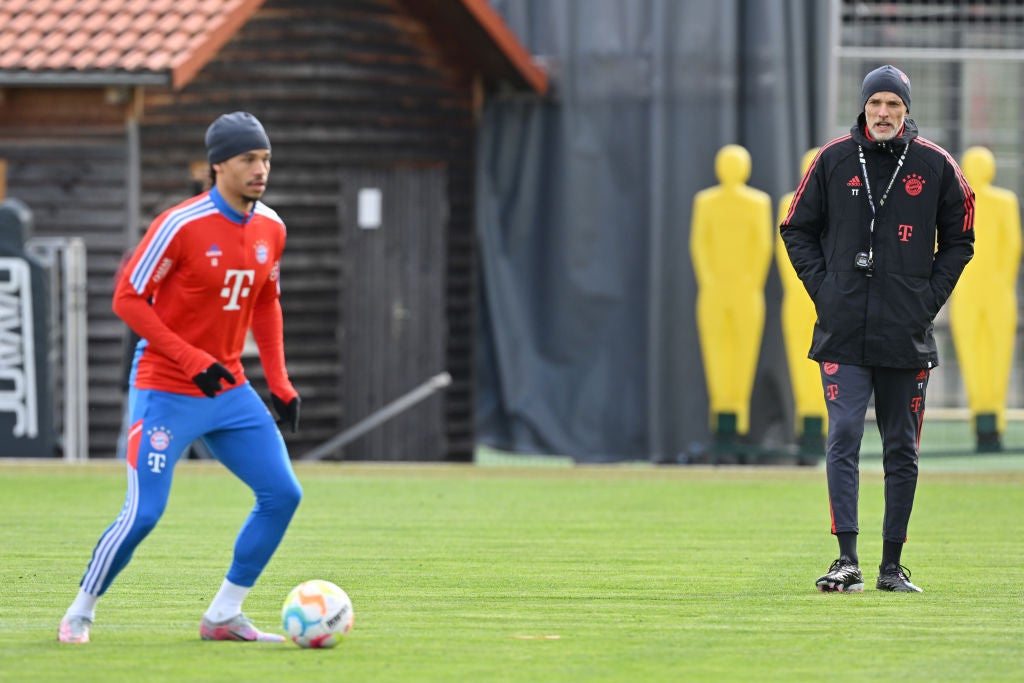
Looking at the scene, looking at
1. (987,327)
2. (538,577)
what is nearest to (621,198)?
(987,327)

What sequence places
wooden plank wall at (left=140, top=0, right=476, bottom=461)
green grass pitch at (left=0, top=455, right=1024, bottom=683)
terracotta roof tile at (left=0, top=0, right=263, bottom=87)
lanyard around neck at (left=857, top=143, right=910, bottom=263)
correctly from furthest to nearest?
wooden plank wall at (left=140, top=0, right=476, bottom=461) → terracotta roof tile at (left=0, top=0, right=263, bottom=87) → lanyard around neck at (left=857, top=143, right=910, bottom=263) → green grass pitch at (left=0, top=455, right=1024, bottom=683)

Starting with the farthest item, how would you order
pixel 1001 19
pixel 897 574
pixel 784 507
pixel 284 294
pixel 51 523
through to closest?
1. pixel 1001 19
2. pixel 284 294
3. pixel 784 507
4. pixel 51 523
5. pixel 897 574

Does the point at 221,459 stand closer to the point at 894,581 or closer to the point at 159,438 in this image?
the point at 159,438

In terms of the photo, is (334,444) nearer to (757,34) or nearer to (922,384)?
(757,34)

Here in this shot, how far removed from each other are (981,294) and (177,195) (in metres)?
5.80

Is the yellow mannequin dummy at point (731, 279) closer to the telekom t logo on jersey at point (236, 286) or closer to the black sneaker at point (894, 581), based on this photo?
the black sneaker at point (894, 581)

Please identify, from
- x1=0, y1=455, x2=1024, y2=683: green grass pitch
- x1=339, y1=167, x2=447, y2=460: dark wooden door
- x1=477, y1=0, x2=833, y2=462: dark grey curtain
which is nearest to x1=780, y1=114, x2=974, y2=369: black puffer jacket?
x1=0, y1=455, x2=1024, y2=683: green grass pitch

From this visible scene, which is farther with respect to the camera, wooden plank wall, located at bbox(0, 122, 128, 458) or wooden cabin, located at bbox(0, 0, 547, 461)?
wooden plank wall, located at bbox(0, 122, 128, 458)

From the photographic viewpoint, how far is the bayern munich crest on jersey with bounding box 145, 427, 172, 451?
20.2ft

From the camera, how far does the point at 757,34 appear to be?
50.5 feet

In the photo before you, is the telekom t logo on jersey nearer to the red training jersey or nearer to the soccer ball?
the red training jersey

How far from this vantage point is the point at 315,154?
50.1 feet

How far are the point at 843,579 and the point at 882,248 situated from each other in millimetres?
1257

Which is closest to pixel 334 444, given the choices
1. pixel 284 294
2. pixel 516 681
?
pixel 284 294
